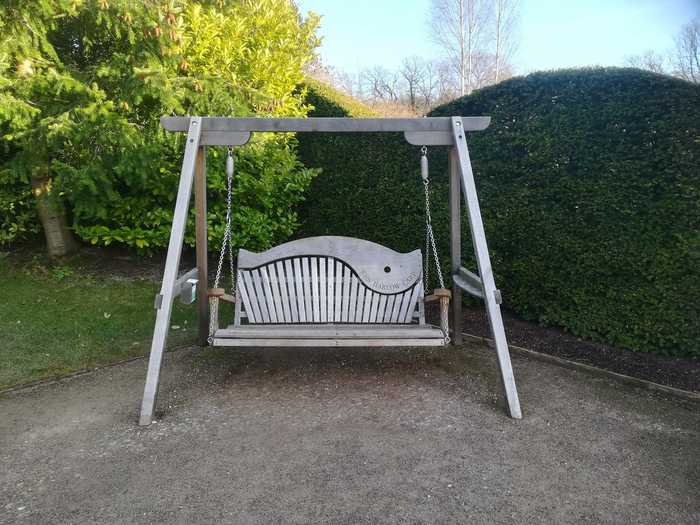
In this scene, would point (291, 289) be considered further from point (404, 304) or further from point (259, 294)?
point (404, 304)

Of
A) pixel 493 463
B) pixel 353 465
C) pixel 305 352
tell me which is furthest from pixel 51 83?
pixel 493 463

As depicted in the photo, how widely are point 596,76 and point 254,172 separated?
373cm

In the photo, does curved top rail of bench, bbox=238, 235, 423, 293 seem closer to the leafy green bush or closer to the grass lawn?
the grass lawn

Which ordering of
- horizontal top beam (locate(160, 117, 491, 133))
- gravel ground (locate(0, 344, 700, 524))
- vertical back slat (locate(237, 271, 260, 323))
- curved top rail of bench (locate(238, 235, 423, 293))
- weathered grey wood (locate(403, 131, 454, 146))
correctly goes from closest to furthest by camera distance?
gravel ground (locate(0, 344, 700, 524)) → horizontal top beam (locate(160, 117, 491, 133)) → weathered grey wood (locate(403, 131, 454, 146)) → vertical back slat (locate(237, 271, 260, 323)) → curved top rail of bench (locate(238, 235, 423, 293))

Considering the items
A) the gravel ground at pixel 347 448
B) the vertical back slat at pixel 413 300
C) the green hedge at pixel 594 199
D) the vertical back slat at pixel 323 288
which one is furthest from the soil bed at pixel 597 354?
the vertical back slat at pixel 323 288

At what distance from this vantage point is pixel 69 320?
4.86 metres

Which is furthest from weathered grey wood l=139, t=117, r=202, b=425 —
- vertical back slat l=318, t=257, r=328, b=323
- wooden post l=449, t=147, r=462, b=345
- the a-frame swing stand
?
wooden post l=449, t=147, r=462, b=345

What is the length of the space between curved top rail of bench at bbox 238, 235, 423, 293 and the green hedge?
1.00m

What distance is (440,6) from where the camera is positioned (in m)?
22.4

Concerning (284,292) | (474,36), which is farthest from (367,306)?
(474,36)

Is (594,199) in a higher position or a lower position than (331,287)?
higher

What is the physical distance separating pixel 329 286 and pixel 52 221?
4.12 metres

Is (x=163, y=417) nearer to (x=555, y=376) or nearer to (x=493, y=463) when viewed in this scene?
(x=493, y=463)

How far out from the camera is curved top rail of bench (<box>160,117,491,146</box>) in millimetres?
3338
